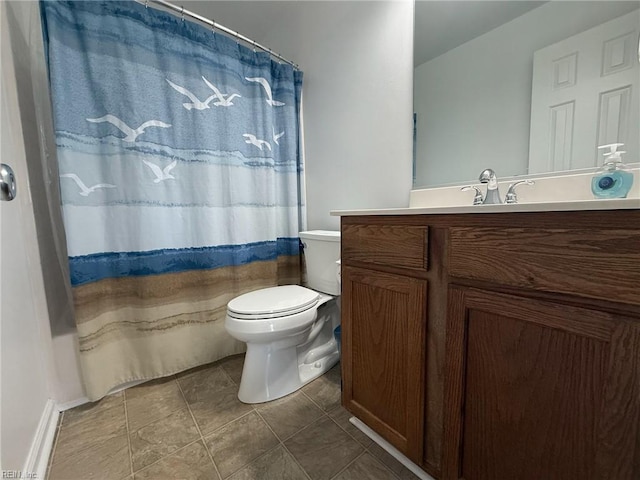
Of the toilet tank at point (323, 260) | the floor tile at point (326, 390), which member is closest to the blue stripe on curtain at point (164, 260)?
the toilet tank at point (323, 260)

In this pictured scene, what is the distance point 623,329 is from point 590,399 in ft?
0.51

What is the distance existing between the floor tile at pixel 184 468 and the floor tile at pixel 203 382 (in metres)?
0.30

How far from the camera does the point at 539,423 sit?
0.58 meters

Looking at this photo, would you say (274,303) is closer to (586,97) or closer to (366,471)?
(366,471)

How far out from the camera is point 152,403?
1.23 m

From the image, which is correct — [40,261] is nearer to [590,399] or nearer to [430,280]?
[430,280]

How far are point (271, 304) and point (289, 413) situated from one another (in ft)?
1.54

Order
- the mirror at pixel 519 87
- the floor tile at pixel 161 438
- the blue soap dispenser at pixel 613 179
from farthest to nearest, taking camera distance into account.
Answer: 1. the floor tile at pixel 161 438
2. the mirror at pixel 519 87
3. the blue soap dispenser at pixel 613 179

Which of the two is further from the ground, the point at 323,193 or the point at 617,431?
the point at 323,193

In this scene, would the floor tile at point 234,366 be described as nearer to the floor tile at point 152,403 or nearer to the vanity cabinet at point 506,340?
the floor tile at point 152,403

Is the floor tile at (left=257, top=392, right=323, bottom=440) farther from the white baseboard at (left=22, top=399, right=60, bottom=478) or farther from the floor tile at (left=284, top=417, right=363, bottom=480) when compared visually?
the white baseboard at (left=22, top=399, right=60, bottom=478)

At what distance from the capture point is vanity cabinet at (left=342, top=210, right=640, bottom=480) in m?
0.48

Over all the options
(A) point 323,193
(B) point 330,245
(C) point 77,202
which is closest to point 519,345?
(B) point 330,245

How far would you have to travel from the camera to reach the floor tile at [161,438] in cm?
95
